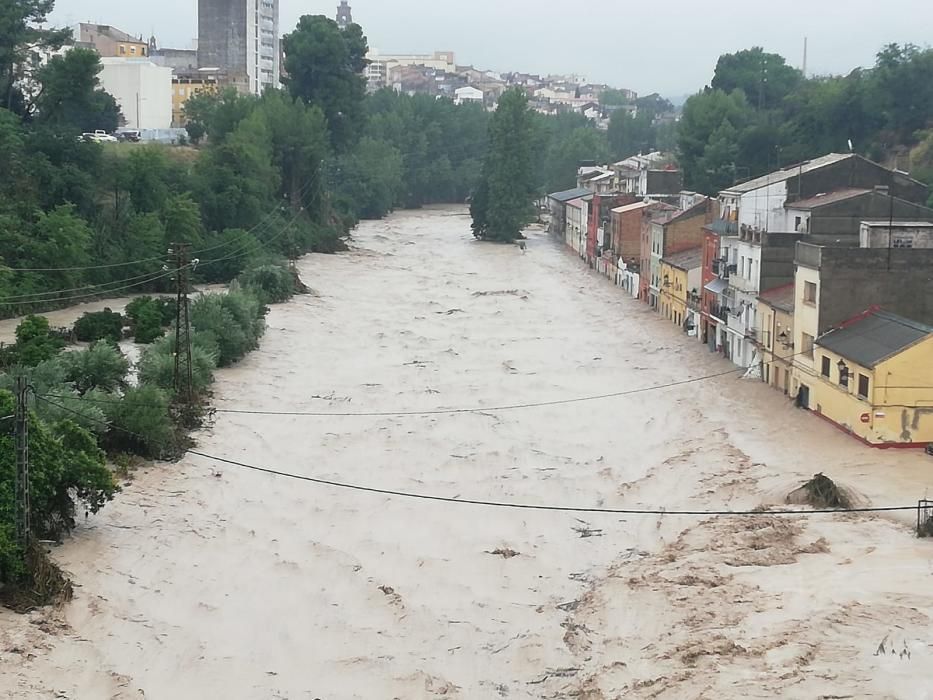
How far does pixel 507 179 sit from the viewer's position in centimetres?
8125

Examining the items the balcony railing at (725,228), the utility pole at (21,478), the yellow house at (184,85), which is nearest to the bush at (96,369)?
the utility pole at (21,478)

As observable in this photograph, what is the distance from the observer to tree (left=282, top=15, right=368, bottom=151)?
8081cm

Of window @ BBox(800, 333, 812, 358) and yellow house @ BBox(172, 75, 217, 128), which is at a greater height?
yellow house @ BBox(172, 75, 217, 128)

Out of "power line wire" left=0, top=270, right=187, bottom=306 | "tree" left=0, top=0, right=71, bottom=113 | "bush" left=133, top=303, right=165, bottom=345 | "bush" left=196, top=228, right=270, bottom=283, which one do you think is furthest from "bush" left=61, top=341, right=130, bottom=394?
"tree" left=0, top=0, right=71, bottom=113

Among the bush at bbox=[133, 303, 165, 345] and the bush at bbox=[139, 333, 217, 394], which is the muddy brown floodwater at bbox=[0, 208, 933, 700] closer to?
the bush at bbox=[139, 333, 217, 394]

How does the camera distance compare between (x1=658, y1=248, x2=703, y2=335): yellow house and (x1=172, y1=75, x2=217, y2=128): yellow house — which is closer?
(x1=658, y1=248, x2=703, y2=335): yellow house

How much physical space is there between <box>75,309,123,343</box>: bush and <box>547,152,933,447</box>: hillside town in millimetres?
18557

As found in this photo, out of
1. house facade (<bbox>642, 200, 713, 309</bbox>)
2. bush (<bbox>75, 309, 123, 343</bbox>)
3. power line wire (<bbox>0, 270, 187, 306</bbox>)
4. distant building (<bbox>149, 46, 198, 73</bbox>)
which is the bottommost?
bush (<bbox>75, 309, 123, 343</bbox>)

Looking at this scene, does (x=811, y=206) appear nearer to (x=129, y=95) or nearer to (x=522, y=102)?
(x=522, y=102)

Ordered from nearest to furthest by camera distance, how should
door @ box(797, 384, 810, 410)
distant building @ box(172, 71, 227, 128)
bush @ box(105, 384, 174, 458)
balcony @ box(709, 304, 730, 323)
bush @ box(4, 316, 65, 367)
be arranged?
bush @ box(105, 384, 174, 458), door @ box(797, 384, 810, 410), bush @ box(4, 316, 65, 367), balcony @ box(709, 304, 730, 323), distant building @ box(172, 71, 227, 128)

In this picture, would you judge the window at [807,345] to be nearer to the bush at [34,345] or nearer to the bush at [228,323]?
the bush at [228,323]

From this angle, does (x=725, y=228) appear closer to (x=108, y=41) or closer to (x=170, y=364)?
(x=170, y=364)

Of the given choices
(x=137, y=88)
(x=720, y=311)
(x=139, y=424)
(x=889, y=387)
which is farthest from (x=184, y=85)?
(x=889, y=387)

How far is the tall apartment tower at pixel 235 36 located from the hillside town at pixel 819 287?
6515 cm
